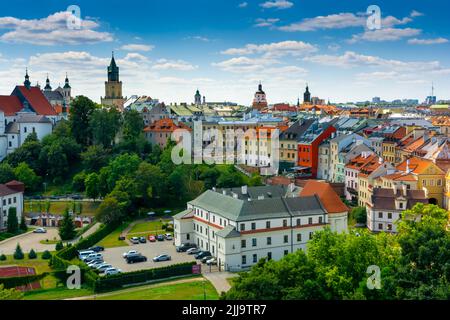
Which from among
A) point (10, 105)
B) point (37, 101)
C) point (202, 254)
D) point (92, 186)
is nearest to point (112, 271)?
point (202, 254)

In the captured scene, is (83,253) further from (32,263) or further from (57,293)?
(57,293)

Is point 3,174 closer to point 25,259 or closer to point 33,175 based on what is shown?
point 33,175

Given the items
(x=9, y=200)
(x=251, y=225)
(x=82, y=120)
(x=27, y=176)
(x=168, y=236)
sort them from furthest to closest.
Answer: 1. (x=82, y=120)
2. (x=27, y=176)
3. (x=9, y=200)
4. (x=168, y=236)
5. (x=251, y=225)

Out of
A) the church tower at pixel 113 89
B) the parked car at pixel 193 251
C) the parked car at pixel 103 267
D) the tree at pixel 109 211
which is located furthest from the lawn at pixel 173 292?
the church tower at pixel 113 89

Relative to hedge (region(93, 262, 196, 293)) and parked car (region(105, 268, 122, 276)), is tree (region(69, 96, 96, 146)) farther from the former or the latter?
hedge (region(93, 262, 196, 293))
